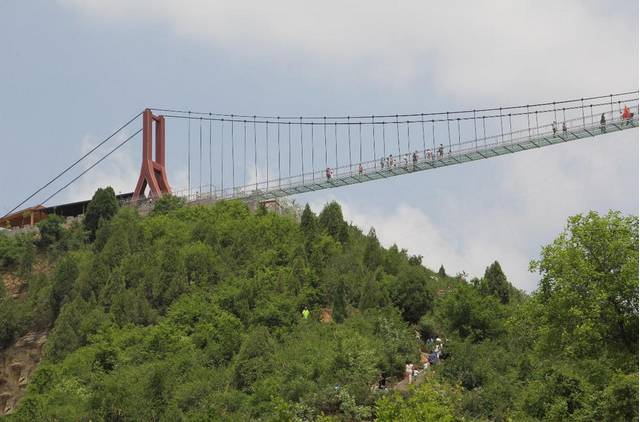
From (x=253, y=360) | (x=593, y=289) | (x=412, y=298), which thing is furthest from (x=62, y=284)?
(x=593, y=289)

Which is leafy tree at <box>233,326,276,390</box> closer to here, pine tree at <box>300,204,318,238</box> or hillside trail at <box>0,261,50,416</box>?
pine tree at <box>300,204,318,238</box>

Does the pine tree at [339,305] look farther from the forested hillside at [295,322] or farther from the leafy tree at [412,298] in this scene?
the leafy tree at [412,298]

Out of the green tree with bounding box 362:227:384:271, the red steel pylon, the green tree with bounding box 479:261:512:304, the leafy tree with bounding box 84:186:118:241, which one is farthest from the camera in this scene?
the red steel pylon

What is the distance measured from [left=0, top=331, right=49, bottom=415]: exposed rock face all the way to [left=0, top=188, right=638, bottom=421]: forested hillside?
670 millimetres

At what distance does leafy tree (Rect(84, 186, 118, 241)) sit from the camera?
56219 millimetres

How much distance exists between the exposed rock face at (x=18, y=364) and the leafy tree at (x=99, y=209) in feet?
29.6

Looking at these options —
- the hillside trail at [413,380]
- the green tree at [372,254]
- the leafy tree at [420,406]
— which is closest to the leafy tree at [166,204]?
the green tree at [372,254]

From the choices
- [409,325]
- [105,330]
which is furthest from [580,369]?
[105,330]

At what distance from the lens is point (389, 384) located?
120 feet

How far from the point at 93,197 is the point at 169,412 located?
24372 mm

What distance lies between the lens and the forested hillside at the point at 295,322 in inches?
1067

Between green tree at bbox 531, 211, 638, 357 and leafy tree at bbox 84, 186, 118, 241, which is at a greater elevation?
leafy tree at bbox 84, 186, 118, 241

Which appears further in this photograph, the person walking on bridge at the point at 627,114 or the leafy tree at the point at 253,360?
the person walking on bridge at the point at 627,114

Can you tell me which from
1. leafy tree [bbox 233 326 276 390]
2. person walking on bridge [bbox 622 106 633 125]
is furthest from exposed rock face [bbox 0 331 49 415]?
person walking on bridge [bbox 622 106 633 125]
